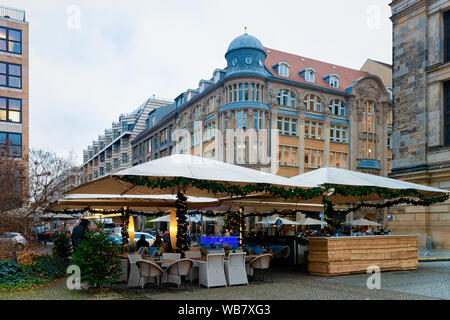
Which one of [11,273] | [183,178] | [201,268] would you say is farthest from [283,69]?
[11,273]

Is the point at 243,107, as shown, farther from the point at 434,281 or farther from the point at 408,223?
the point at 434,281

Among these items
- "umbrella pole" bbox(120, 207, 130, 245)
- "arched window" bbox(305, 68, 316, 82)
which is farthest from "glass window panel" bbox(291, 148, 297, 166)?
"umbrella pole" bbox(120, 207, 130, 245)

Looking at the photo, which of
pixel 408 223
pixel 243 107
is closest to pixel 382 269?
pixel 408 223

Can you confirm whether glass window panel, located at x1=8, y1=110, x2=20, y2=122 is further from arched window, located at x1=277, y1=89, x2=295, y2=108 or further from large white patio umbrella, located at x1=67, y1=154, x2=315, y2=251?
large white patio umbrella, located at x1=67, y1=154, x2=315, y2=251

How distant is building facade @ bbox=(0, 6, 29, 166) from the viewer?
127ft

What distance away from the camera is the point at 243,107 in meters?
45.8

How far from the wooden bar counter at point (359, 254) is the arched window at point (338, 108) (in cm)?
3762

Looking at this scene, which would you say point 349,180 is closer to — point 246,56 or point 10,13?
point 246,56

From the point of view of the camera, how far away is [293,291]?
1089cm

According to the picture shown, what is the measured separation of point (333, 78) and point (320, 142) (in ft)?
28.4

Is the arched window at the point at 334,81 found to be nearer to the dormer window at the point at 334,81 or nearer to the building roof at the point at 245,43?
the dormer window at the point at 334,81

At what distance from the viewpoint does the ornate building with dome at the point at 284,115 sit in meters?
46.0

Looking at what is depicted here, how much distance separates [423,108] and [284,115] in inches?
897

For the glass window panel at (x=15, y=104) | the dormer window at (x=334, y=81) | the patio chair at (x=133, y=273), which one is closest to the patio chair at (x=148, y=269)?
the patio chair at (x=133, y=273)
